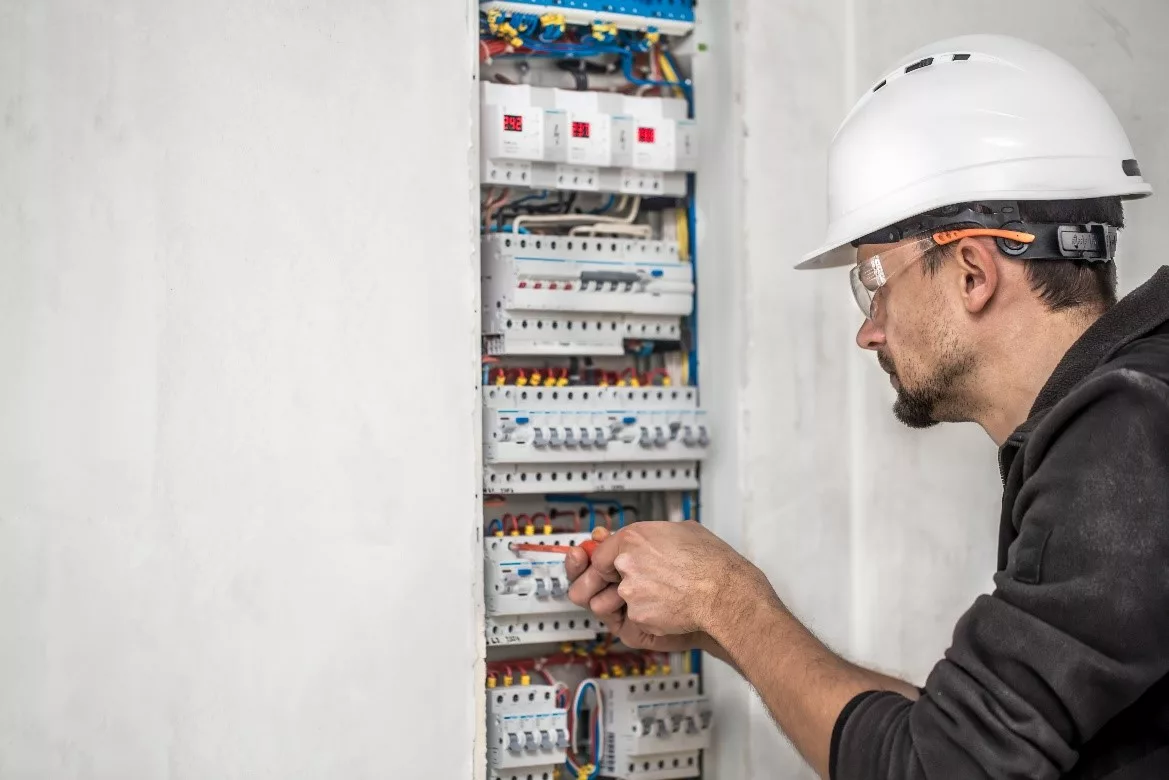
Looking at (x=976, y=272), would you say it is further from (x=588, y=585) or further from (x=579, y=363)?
(x=579, y=363)

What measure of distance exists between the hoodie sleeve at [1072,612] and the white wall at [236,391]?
108 centimetres

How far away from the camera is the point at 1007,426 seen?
1340mm

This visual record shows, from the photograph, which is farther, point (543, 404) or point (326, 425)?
point (543, 404)

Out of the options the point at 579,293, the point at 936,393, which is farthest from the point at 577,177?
the point at 936,393

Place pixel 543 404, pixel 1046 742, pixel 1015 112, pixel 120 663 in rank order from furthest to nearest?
1. pixel 543 404
2. pixel 120 663
3. pixel 1015 112
4. pixel 1046 742

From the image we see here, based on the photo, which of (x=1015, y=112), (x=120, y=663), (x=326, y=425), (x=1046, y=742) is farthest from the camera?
(x=326, y=425)

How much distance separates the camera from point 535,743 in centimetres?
200

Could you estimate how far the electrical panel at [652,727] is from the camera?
2.12 metres

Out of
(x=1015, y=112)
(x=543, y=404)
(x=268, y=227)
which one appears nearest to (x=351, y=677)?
(x=543, y=404)

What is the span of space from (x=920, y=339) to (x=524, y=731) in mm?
1096

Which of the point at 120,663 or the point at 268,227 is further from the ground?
the point at 268,227

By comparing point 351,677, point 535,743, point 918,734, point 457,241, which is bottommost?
point 535,743

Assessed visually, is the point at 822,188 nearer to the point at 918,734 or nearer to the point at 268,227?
the point at 268,227

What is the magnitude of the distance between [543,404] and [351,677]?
2.06ft
